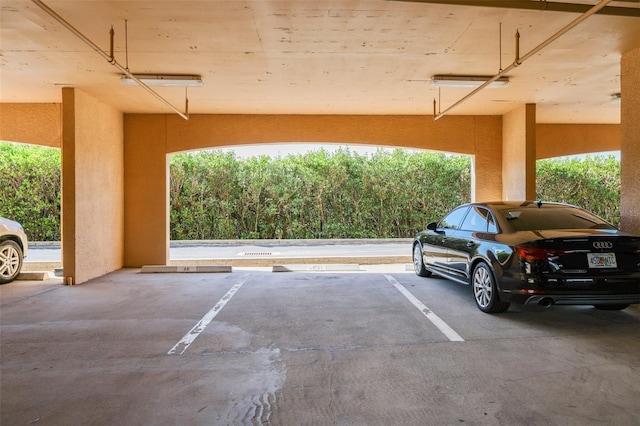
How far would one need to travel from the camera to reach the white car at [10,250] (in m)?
7.53

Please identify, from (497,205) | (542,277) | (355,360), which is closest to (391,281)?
(497,205)

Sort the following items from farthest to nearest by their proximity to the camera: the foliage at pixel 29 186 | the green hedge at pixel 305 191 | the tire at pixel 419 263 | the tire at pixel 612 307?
1. the green hedge at pixel 305 191
2. the foliage at pixel 29 186
3. the tire at pixel 419 263
4. the tire at pixel 612 307

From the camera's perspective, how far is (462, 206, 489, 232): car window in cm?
553

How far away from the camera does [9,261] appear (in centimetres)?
765

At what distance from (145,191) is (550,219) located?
Answer: 820cm

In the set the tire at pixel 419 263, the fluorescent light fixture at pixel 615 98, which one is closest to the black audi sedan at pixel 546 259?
the tire at pixel 419 263

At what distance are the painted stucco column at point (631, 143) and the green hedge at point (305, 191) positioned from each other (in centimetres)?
910

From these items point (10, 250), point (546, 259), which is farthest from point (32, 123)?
point (546, 259)

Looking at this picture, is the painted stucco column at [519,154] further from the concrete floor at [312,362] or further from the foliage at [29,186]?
the foliage at [29,186]

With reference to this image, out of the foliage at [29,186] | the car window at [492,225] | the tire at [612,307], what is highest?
the foliage at [29,186]

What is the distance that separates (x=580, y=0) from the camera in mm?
4340

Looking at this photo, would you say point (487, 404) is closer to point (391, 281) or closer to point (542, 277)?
point (542, 277)

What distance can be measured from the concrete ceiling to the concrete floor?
351cm

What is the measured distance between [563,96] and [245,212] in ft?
34.5
